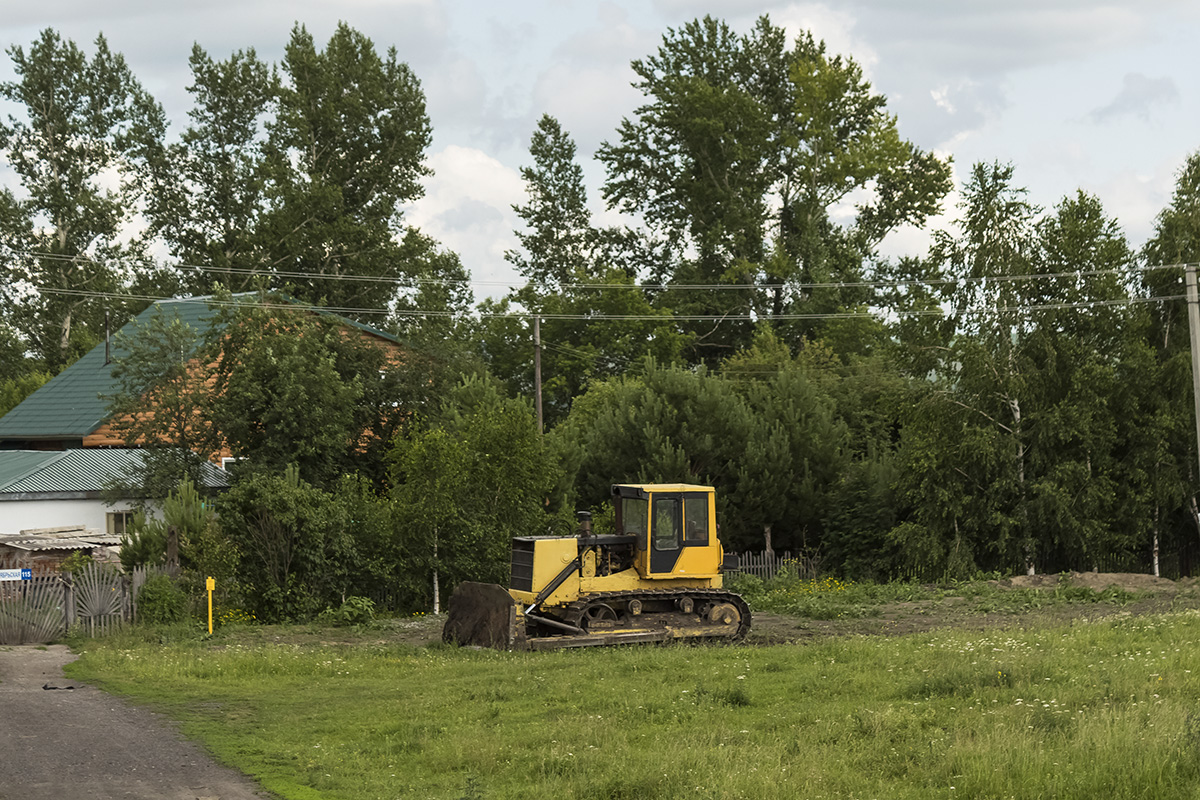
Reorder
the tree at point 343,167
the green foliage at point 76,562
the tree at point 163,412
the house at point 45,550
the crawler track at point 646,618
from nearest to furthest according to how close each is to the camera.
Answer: the crawler track at point 646,618, the green foliage at point 76,562, the house at point 45,550, the tree at point 163,412, the tree at point 343,167

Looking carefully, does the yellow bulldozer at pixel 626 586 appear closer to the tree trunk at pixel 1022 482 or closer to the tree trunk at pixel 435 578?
the tree trunk at pixel 435 578

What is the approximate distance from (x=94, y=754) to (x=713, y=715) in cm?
653

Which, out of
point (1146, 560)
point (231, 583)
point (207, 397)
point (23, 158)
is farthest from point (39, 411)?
point (1146, 560)

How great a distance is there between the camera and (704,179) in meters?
60.9

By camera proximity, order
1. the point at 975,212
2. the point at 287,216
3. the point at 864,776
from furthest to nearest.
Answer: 1. the point at 287,216
2. the point at 975,212
3. the point at 864,776

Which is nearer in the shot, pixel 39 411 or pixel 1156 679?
pixel 1156 679

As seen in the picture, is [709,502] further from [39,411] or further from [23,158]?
[23,158]

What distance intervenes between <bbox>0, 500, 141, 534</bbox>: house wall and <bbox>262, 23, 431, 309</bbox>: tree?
19.4 meters

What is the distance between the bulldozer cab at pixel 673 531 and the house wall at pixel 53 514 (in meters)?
19.0

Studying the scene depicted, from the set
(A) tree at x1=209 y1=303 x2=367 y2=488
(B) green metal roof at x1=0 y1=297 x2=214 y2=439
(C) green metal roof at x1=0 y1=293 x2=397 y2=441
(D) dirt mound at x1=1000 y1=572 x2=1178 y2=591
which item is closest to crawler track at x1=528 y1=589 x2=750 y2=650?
(D) dirt mound at x1=1000 y1=572 x2=1178 y2=591

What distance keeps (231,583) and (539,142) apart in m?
43.7

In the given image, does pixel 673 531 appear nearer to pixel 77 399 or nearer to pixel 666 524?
pixel 666 524

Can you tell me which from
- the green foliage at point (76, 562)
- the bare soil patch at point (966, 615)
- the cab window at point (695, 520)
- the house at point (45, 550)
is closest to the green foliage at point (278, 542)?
the green foliage at point (76, 562)

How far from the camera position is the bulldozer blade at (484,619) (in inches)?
794
